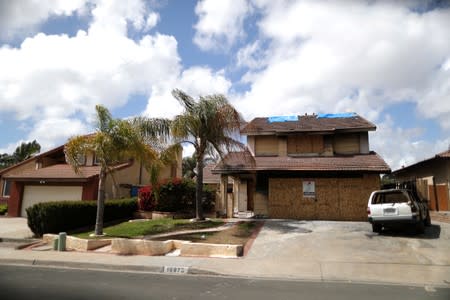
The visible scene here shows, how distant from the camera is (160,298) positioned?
21.7ft

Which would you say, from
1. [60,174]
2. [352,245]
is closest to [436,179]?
[352,245]

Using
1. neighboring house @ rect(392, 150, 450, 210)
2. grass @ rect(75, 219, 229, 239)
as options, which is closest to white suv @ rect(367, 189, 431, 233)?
grass @ rect(75, 219, 229, 239)

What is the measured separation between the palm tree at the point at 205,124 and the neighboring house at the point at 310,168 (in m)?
1.47

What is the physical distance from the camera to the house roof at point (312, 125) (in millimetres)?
21031

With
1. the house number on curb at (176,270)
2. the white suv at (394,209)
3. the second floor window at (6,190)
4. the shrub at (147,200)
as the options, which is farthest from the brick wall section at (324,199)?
the second floor window at (6,190)

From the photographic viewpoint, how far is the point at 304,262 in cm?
1004

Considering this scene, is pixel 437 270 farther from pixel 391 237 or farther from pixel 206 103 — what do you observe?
Result: pixel 206 103

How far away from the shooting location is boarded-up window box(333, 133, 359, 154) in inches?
835

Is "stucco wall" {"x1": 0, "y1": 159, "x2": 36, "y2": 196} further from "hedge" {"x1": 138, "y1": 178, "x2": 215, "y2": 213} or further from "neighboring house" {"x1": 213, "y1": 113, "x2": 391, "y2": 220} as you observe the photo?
"neighboring house" {"x1": 213, "y1": 113, "x2": 391, "y2": 220}

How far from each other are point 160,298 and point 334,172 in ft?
47.1

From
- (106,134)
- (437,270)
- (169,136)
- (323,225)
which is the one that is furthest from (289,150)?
(437,270)

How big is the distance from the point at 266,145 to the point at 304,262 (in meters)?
12.8

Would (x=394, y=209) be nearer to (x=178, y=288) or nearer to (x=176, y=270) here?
(x=176, y=270)

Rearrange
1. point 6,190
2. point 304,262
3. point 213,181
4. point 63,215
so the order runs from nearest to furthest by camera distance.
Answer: point 304,262
point 63,215
point 6,190
point 213,181
